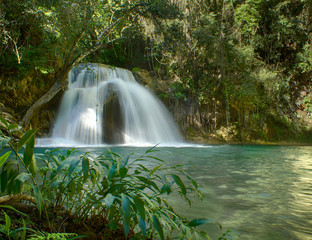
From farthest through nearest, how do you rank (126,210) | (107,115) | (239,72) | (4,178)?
(239,72) < (107,115) < (4,178) < (126,210)

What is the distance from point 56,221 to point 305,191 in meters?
3.37

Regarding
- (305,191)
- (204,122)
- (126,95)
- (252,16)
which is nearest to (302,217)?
(305,191)

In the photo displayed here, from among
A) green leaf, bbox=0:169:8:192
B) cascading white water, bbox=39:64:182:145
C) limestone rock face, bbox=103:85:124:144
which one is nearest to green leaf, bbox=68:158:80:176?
green leaf, bbox=0:169:8:192

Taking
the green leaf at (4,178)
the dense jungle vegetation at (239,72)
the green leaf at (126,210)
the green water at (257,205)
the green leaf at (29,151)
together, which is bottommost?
the green water at (257,205)

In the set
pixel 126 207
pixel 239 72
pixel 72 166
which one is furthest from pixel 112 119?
pixel 126 207

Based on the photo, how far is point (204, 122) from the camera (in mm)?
14516

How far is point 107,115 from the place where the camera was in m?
12.5

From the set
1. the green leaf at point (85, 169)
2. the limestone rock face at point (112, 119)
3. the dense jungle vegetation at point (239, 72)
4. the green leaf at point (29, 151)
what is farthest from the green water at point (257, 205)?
the dense jungle vegetation at point (239, 72)

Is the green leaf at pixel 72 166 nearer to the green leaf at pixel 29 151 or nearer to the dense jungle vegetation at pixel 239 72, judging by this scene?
the green leaf at pixel 29 151

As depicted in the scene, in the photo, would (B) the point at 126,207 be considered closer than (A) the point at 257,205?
Yes

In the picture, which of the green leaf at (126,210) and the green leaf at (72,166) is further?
the green leaf at (72,166)

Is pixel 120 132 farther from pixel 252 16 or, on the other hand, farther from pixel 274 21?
pixel 274 21

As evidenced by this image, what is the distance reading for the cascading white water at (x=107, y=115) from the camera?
11.7 metres

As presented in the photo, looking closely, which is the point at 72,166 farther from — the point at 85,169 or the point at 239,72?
the point at 239,72
